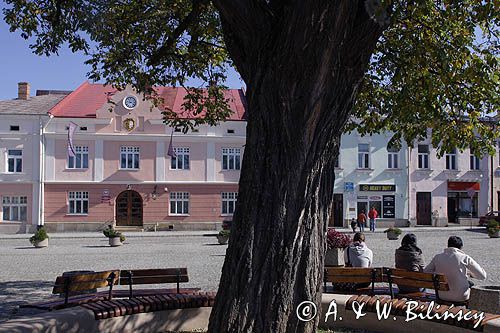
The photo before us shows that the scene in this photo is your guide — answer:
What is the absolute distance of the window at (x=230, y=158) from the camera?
3900cm

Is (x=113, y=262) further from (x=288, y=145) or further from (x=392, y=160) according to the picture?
(x=392, y=160)

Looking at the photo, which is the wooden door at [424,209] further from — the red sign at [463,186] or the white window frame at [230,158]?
the white window frame at [230,158]

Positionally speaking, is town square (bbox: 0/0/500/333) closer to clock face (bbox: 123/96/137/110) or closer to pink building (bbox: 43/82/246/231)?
pink building (bbox: 43/82/246/231)

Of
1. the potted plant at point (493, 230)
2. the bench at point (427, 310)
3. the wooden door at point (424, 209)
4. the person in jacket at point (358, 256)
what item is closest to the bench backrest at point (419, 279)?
the bench at point (427, 310)

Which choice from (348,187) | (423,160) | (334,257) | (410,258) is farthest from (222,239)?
(423,160)

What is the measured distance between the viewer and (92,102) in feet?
129

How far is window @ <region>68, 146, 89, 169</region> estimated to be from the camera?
3716 cm

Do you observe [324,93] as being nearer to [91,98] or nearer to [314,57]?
[314,57]

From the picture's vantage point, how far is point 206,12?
34.3 feet

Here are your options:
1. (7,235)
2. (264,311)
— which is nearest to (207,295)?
(264,311)

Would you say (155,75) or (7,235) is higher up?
(155,75)

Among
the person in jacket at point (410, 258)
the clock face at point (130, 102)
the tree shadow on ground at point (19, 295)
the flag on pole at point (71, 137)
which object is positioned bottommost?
the tree shadow on ground at point (19, 295)

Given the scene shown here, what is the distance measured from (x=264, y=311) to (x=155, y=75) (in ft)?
24.1

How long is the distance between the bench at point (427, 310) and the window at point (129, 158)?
1253 inches
